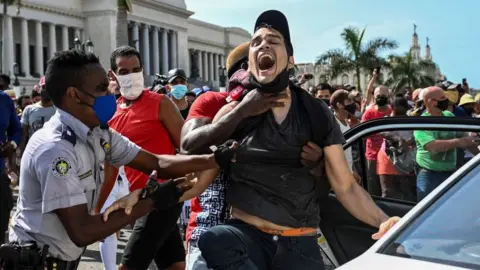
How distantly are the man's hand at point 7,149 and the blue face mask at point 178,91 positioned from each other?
8.49ft

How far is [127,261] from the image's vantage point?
14.8 ft

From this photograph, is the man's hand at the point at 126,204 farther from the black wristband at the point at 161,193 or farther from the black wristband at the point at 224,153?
the black wristband at the point at 224,153

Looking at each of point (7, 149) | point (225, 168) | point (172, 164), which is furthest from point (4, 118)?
point (225, 168)

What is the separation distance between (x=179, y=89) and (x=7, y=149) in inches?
107

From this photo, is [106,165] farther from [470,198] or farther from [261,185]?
[470,198]

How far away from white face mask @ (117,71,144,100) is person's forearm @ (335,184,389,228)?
2299 mm

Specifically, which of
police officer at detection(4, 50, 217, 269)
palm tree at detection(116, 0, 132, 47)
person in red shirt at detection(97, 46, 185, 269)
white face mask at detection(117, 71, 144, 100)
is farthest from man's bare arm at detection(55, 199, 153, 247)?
palm tree at detection(116, 0, 132, 47)

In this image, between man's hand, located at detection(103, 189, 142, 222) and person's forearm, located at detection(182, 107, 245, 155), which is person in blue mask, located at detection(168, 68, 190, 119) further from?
man's hand, located at detection(103, 189, 142, 222)

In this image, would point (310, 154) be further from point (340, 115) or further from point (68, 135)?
point (340, 115)

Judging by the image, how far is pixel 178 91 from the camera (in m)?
8.24

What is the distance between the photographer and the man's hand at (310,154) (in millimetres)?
3066

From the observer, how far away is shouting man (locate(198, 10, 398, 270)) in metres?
3.01

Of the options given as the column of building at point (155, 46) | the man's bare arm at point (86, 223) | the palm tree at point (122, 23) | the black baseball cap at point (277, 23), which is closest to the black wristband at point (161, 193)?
the man's bare arm at point (86, 223)

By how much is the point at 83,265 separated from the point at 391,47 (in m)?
29.7
